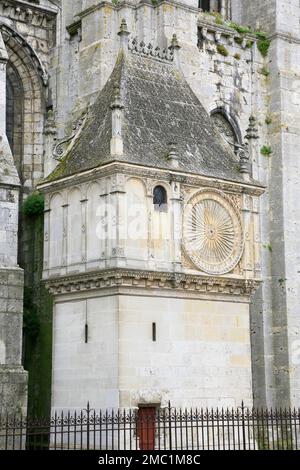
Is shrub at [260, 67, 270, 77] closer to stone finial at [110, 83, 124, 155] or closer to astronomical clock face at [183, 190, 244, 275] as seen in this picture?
astronomical clock face at [183, 190, 244, 275]

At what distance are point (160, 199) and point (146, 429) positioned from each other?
5.72 m

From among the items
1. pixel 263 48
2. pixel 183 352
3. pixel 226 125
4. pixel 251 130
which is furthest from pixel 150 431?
pixel 263 48

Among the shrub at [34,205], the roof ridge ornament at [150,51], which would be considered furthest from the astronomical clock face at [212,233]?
the shrub at [34,205]

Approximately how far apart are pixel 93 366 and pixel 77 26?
455 inches

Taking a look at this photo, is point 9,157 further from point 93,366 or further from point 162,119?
point 93,366

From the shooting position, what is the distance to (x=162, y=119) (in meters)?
24.4

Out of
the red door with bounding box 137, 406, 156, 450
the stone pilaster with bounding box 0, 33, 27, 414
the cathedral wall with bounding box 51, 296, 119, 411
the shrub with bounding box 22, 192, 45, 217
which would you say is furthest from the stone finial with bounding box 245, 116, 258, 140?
the red door with bounding box 137, 406, 156, 450

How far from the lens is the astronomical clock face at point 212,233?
76.2ft

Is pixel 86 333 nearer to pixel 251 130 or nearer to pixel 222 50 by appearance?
pixel 251 130

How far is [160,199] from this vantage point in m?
22.9
